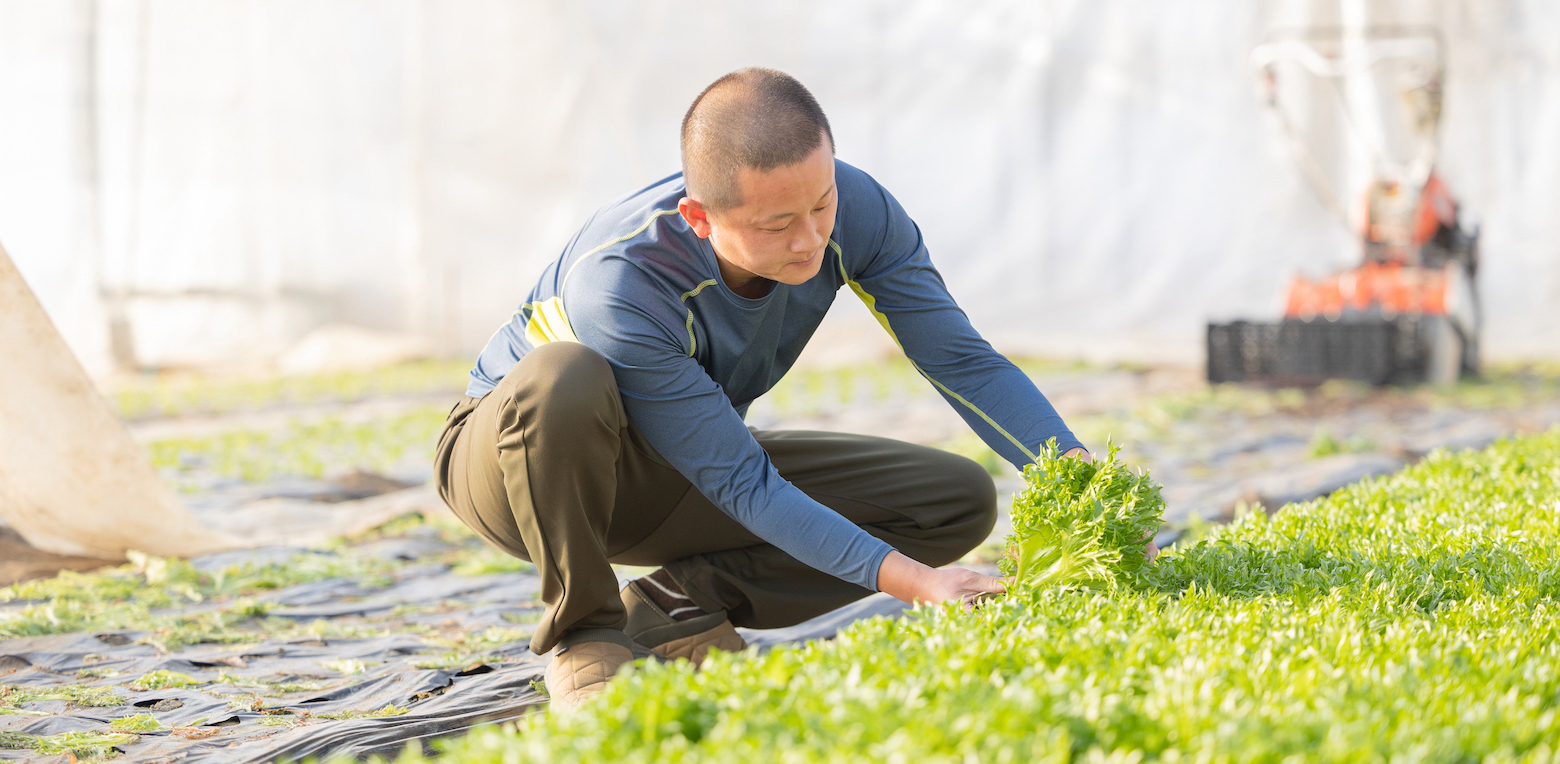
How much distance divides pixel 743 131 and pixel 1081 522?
39.9 inches

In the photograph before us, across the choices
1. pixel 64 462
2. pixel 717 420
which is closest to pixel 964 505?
pixel 717 420

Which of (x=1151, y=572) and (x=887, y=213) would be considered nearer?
(x=1151, y=572)

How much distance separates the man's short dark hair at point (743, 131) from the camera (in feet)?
7.45

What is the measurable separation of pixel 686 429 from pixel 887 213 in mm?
744

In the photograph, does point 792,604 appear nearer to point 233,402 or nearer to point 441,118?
point 233,402

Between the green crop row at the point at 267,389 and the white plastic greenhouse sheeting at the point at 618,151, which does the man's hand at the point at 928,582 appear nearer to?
the green crop row at the point at 267,389

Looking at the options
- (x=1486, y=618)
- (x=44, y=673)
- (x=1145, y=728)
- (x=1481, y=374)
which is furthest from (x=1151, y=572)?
(x=1481, y=374)

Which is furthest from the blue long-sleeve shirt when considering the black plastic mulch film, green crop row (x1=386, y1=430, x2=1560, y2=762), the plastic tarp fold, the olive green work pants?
the plastic tarp fold

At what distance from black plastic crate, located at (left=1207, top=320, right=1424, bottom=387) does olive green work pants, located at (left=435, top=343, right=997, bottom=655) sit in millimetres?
6331

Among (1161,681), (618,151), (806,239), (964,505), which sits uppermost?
(618,151)

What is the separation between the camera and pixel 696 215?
247 centimetres

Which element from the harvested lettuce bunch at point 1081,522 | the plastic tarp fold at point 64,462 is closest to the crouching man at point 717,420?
the harvested lettuce bunch at point 1081,522

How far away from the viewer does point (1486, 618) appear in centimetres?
223

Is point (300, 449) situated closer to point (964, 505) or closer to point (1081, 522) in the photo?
point (964, 505)
